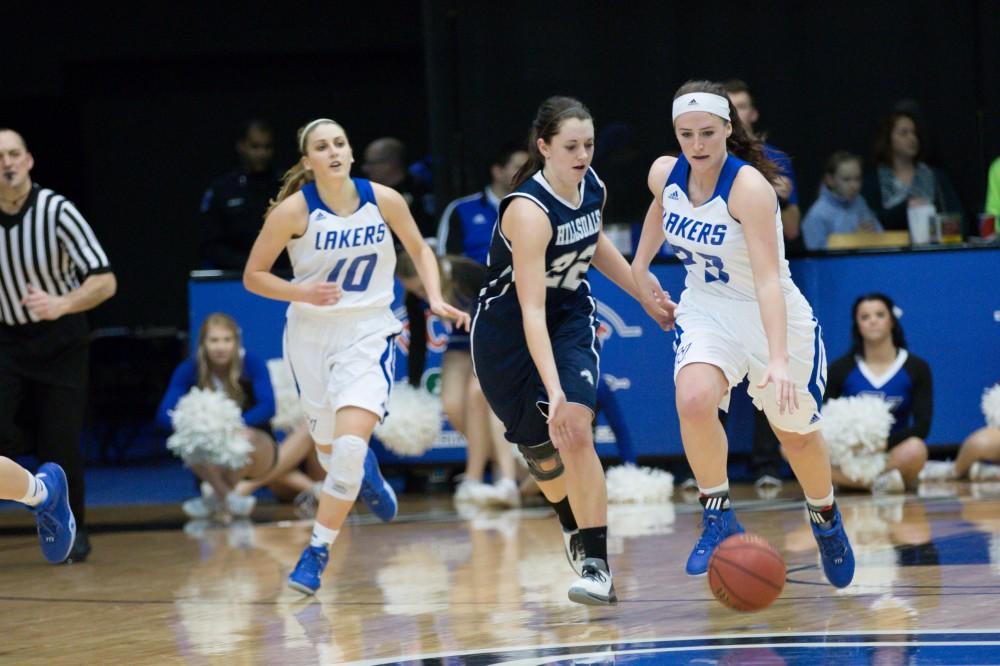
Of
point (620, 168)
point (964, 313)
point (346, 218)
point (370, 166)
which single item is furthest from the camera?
point (620, 168)

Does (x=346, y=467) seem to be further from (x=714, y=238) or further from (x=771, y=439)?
(x=771, y=439)

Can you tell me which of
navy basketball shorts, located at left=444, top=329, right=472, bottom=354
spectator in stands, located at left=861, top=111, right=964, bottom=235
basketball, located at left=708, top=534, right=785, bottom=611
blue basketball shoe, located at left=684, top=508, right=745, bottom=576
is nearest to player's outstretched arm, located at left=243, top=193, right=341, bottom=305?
blue basketball shoe, located at left=684, top=508, right=745, bottom=576

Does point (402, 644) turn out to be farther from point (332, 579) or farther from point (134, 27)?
point (134, 27)

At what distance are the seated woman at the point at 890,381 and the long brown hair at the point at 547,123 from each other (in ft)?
13.0

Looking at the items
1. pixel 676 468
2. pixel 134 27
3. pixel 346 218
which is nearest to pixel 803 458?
pixel 346 218

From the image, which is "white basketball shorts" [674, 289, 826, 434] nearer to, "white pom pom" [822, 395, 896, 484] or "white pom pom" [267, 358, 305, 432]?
"white pom pom" [822, 395, 896, 484]

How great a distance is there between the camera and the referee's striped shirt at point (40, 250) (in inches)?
301

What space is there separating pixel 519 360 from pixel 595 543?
0.72m

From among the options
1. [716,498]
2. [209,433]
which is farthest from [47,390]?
[716,498]

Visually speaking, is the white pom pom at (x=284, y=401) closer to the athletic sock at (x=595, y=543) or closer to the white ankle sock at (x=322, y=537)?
the white ankle sock at (x=322, y=537)

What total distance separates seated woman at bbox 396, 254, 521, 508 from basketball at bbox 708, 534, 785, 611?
3994 millimetres

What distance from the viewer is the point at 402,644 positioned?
5.20 meters

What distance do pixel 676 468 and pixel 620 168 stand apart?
2.39 metres

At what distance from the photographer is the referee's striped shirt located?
766cm
